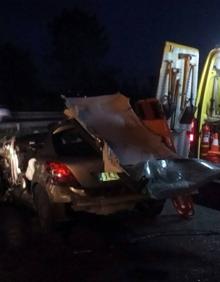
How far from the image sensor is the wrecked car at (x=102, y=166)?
26.5 ft

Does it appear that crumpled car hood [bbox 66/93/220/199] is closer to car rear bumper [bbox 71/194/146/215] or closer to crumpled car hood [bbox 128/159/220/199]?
crumpled car hood [bbox 128/159/220/199]

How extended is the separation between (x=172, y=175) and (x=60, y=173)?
132 centimetres

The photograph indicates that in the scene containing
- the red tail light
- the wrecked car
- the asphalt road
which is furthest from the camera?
the red tail light

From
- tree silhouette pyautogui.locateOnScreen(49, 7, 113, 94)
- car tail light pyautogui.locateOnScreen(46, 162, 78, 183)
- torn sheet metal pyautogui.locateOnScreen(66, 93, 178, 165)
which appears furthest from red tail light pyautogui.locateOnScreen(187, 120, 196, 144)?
tree silhouette pyautogui.locateOnScreen(49, 7, 113, 94)

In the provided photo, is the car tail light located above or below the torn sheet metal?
below

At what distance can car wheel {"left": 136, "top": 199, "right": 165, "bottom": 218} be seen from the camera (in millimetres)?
9031

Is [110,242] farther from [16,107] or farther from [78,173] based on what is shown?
[16,107]

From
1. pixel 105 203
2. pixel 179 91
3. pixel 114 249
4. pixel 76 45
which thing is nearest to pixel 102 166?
pixel 105 203

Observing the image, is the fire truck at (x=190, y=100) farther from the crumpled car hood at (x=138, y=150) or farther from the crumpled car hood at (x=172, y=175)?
the crumpled car hood at (x=172, y=175)

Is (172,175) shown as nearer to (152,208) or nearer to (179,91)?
(152,208)

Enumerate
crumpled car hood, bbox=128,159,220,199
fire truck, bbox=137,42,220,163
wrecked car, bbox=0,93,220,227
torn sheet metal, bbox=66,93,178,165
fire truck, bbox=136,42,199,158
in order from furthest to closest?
fire truck, bbox=136,42,199,158 < fire truck, bbox=137,42,220,163 < torn sheet metal, bbox=66,93,178,165 < wrecked car, bbox=0,93,220,227 < crumpled car hood, bbox=128,159,220,199

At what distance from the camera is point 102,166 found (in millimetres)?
8258

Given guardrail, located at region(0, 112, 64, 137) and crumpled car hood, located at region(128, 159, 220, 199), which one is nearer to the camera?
crumpled car hood, located at region(128, 159, 220, 199)

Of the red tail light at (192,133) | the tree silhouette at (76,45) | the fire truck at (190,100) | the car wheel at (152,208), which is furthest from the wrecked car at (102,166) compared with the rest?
the tree silhouette at (76,45)
